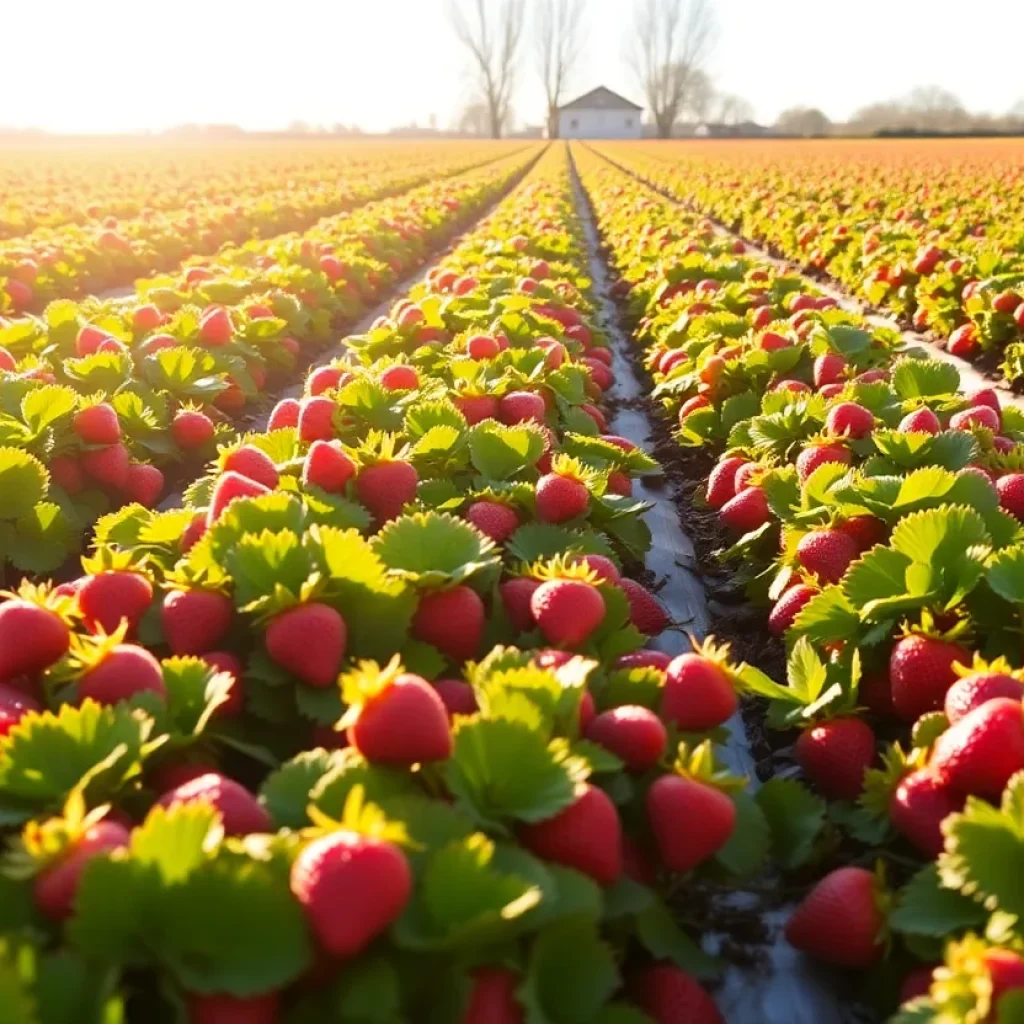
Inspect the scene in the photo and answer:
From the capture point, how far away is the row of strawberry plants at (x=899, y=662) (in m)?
1.48

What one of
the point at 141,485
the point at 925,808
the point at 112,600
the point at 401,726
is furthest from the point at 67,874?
the point at 141,485

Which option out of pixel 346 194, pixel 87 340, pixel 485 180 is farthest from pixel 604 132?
pixel 87 340

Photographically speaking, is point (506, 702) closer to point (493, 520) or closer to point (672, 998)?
point (672, 998)

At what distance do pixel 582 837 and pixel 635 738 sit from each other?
26 centimetres

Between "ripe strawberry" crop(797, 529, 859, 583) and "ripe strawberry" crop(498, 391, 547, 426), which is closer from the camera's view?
"ripe strawberry" crop(797, 529, 859, 583)

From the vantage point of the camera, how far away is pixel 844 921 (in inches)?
64.7

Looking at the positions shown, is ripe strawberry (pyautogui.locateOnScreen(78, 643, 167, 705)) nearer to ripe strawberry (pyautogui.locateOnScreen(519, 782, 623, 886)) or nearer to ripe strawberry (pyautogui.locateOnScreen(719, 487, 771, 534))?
ripe strawberry (pyautogui.locateOnScreen(519, 782, 623, 886))

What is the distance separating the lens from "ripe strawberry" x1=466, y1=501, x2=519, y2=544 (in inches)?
101

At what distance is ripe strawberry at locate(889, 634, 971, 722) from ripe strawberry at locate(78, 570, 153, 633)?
5.15 feet

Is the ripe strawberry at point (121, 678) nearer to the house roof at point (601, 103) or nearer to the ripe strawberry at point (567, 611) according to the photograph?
the ripe strawberry at point (567, 611)

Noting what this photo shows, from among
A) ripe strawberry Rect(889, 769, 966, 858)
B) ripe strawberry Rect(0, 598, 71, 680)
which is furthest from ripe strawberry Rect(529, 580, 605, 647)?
ripe strawberry Rect(0, 598, 71, 680)

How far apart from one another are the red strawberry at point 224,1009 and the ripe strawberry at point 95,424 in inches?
107

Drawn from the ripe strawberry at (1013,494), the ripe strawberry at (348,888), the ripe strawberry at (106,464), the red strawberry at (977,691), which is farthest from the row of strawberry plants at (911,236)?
the ripe strawberry at (348,888)

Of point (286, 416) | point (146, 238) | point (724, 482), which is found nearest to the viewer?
point (286, 416)
